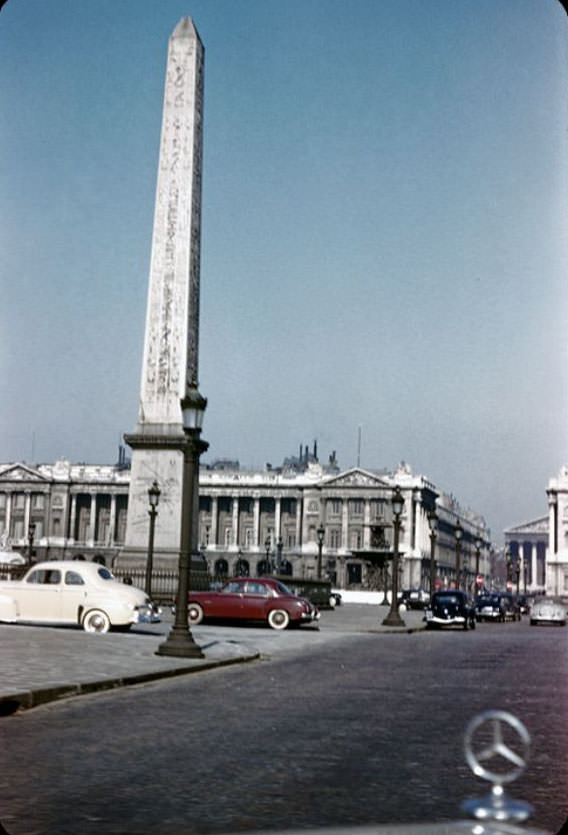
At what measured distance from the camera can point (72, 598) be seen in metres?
22.8

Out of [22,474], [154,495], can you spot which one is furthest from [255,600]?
[22,474]

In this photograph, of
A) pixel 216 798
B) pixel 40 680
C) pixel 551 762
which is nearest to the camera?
pixel 216 798

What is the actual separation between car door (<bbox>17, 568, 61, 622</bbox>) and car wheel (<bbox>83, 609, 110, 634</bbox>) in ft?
1.88

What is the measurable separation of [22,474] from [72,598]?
124 meters

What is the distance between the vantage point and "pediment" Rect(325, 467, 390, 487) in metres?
145

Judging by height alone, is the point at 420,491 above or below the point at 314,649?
above

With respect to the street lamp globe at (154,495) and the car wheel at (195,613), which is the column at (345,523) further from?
the car wheel at (195,613)

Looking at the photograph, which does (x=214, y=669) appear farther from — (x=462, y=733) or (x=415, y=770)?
(x=415, y=770)

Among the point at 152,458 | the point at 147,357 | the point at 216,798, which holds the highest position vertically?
the point at 147,357

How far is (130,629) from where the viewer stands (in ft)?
82.2

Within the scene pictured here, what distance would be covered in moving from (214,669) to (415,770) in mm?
9910

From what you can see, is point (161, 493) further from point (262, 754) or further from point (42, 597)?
point (262, 754)

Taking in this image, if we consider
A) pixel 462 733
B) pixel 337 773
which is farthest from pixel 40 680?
pixel 337 773

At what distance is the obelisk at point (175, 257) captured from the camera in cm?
3131
